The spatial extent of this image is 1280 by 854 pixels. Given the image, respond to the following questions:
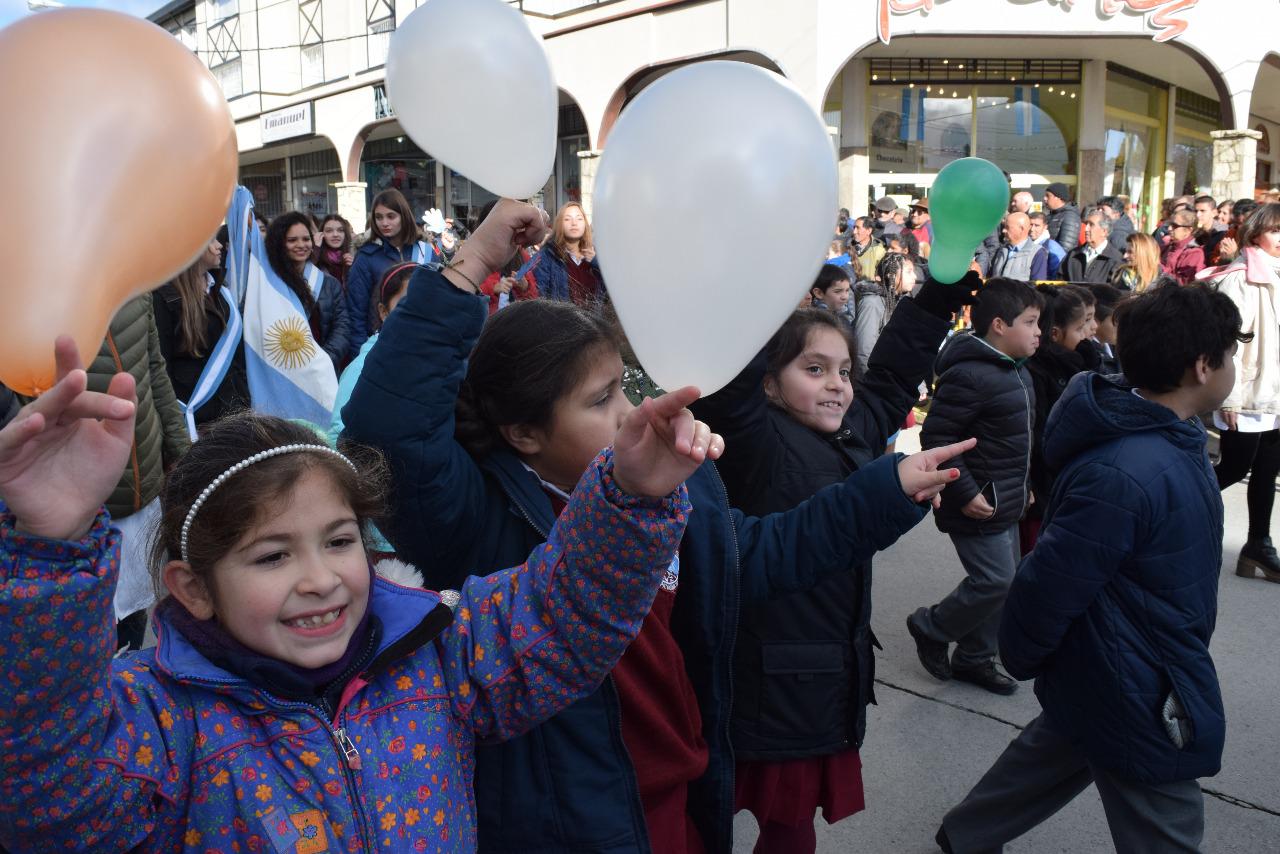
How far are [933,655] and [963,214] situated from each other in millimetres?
1900

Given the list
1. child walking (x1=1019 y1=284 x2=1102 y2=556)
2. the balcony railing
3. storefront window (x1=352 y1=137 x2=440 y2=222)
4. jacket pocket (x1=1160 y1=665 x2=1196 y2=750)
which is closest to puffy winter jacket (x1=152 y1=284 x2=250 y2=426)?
jacket pocket (x1=1160 y1=665 x2=1196 y2=750)

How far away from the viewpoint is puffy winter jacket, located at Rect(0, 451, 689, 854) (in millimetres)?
926

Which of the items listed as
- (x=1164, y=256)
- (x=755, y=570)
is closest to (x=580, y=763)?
(x=755, y=570)

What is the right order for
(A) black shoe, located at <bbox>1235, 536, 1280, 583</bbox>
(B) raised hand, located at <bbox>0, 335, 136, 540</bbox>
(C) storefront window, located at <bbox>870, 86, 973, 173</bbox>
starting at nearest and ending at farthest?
(B) raised hand, located at <bbox>0, 335, 136, 540</bbox> → (A) black shoe, located at <bbox>1235, 536, 1280, 583</bbox> → (C) storefront window, located at <bbox>870, 86, 973, 173</bbox>

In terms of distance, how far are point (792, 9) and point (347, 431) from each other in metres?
12.1

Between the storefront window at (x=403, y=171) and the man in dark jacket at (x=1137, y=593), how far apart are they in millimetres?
18855

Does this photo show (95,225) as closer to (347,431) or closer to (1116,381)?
(347,431)

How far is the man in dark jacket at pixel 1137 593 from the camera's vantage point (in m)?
1.98

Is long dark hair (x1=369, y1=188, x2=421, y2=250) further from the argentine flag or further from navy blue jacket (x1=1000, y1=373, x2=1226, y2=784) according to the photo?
navy blue jacket (x1=1000, y1=373, x2=1226, y2=784)

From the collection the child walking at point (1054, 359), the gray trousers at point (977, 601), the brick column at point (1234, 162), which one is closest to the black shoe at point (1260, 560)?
the child walking at point (1054, 359)

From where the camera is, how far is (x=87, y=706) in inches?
37.8

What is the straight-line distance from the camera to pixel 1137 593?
2.01 metres

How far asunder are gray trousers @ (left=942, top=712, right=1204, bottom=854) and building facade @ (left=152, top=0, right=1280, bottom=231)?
1031 centimetres

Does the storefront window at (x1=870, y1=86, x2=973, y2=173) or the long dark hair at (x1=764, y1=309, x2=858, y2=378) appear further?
the storefront window at (x1=870, y1=86, x2=973, y2=173)
